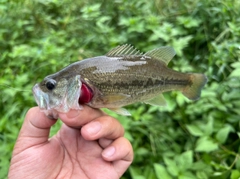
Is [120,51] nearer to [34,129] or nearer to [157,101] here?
[157,101]

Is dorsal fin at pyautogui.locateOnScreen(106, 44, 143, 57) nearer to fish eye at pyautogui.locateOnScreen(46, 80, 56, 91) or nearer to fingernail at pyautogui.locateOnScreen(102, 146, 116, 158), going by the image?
fish eye at pyautogui.locateOnScreen(46, 80, 56, 91)

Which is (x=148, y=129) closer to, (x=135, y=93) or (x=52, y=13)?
(x=135, y=93)

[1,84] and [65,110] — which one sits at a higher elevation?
[65,110]

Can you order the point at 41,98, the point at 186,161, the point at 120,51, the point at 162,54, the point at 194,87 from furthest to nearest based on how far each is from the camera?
the point at 186,161 → the point at 194,87 → the point at 162,54 → the point at 120,51 → the point at 41,98

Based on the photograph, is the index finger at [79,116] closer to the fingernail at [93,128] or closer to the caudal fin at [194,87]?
the fingernail at [93,128]

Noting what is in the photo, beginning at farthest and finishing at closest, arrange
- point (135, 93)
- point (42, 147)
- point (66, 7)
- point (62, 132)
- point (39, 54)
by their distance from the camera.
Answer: point (66, 7), point (39, 54), point (62, 132), point (42, 147), point (135, 93)

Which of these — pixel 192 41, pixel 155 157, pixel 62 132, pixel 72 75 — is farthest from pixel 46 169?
pixel 192 41

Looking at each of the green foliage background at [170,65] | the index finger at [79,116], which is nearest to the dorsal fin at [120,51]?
the index finger at [79,116]

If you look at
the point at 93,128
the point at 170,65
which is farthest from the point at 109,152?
the point at 170,65
